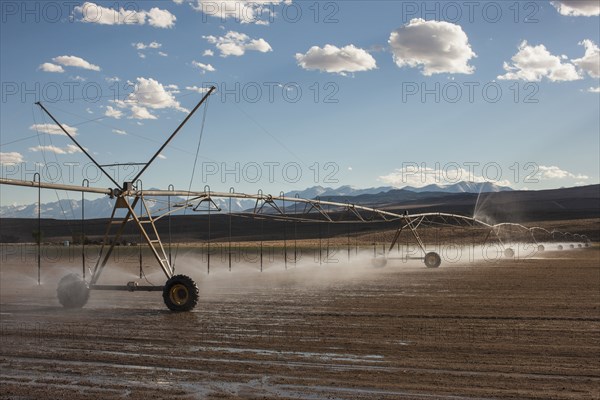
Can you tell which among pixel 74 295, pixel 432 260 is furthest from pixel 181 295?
pixel 432 260

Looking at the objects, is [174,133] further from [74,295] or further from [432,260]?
[432,260]

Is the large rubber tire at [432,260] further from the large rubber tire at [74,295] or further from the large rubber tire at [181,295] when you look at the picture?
the large rubber tire at [74,295]

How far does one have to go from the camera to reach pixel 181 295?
17672mm

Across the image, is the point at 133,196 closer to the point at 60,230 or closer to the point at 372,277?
the point at 372,277

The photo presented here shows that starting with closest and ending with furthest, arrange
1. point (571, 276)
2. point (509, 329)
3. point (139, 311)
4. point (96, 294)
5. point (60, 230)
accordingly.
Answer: point (509, 329)
point (139, 311)
point (96, 294)
point (571, 276)
point (60, 230)

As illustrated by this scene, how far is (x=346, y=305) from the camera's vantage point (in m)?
18.5

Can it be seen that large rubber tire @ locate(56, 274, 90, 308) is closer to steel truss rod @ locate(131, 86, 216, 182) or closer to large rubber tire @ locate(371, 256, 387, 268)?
steel truss rod @ locate(131, 86, 216, 182)

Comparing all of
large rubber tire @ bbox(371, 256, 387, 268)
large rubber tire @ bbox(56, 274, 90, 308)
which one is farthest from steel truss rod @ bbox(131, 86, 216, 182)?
large rubber tire @ bbox(371, 256, 387, 268)

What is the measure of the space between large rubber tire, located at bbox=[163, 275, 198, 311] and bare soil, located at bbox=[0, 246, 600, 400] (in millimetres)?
294

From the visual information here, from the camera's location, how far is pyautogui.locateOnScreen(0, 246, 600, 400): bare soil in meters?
9.18

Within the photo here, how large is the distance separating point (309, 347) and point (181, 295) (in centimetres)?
681

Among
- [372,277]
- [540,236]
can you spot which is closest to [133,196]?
[372,277]

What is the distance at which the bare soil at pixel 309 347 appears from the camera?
918 centimetres

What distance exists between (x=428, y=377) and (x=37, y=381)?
6376mm
